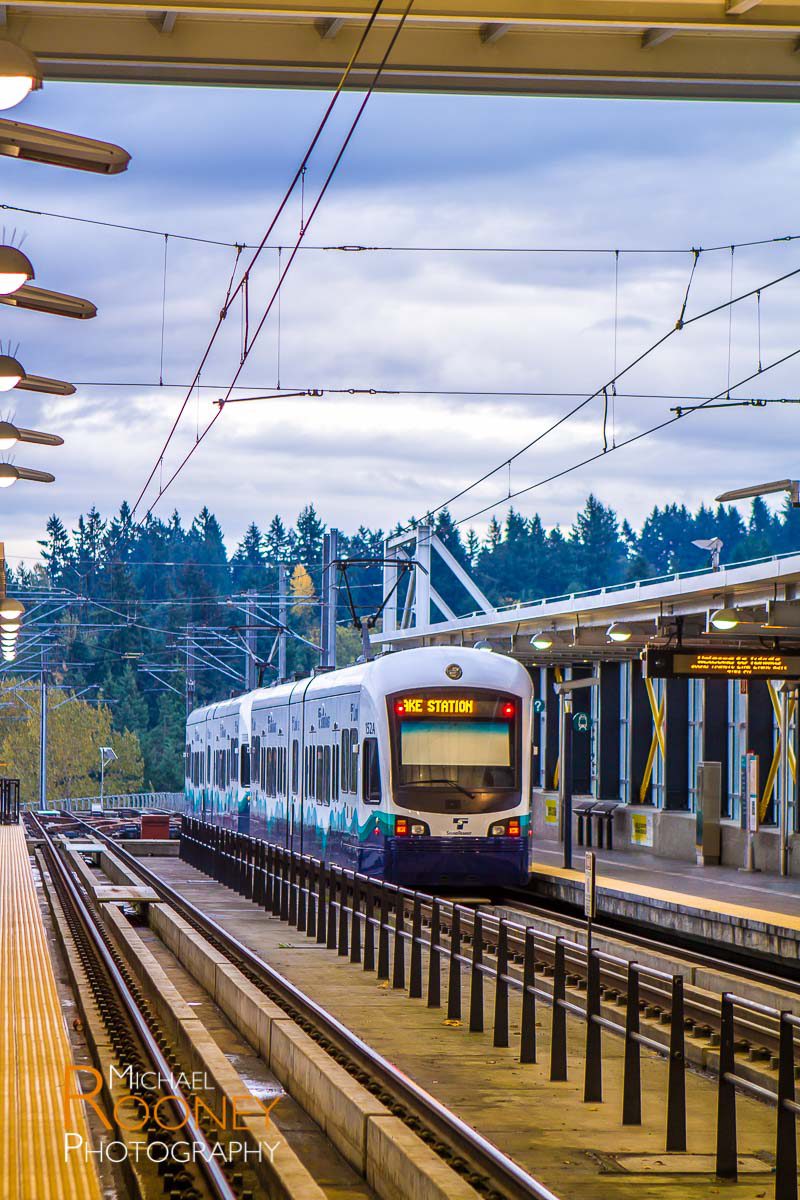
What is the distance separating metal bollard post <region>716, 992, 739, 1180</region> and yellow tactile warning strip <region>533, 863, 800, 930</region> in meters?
8.72

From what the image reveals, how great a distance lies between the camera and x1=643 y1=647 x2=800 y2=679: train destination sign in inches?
894

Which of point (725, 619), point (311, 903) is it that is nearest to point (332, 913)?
point (311, 903)

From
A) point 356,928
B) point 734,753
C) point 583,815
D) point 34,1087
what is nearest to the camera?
point 34,1087

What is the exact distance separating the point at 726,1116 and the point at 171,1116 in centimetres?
365

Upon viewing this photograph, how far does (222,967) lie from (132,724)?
9854 centimetres

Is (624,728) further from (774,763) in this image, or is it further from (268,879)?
(268,879)

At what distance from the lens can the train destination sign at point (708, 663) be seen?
22719 mm

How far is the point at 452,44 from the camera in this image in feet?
32.4

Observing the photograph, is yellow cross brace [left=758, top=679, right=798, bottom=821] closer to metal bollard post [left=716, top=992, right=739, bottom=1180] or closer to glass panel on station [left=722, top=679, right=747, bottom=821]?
glass panel on station [left=722, top=679, right=747, bottom=821]

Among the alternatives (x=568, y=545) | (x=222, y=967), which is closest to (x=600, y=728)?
(x=222, y=967)

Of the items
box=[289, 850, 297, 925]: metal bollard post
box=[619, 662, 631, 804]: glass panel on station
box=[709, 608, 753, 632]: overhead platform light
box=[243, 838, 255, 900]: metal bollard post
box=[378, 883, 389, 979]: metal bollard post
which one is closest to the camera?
box=[378, 883, 389, 979]: metal bollard post

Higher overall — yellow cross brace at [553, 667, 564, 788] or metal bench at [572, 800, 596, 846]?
yellow cross brace at [553, 667, 564, 788]

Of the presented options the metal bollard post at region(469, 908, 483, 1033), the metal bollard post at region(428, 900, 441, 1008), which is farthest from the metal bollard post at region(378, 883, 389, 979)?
the metal bollard post at region(469, 908, 483, 1033)

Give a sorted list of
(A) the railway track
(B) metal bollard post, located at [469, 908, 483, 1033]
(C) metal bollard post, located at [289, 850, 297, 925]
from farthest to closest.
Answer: (C) metal bollard post, located at [289, 850, 297, 925] → (B) metal bollard post, located at [469, 908, 483, 1033] → (A) the railway track
